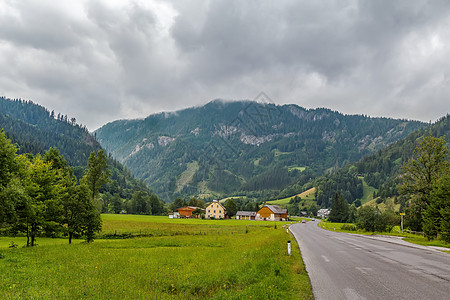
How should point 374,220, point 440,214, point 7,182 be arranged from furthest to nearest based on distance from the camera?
point 374,220, point 440,214, point 7,182

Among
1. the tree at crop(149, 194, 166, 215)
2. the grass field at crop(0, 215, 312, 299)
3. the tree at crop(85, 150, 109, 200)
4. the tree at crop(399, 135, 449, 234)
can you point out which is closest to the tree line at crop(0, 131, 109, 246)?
the grass field at crop(0, 215, 312, 299)

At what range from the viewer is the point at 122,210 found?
157875mm

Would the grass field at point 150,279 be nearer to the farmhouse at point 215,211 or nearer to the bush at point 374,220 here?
the bush at point 374,220

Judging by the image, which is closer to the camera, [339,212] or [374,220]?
[374,220]

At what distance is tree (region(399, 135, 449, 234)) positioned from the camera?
44.8 metres

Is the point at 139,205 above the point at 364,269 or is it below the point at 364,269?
below

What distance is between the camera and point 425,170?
4612 cm

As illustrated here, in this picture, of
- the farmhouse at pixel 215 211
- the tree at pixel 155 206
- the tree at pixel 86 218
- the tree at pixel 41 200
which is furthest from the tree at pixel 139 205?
the tree at pixel 41 200

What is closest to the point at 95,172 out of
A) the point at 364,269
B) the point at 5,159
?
the point at 5,159

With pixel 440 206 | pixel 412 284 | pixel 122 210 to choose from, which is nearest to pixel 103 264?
pixel 412 284

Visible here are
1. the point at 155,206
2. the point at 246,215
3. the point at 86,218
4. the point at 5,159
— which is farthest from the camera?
the point at 246,215

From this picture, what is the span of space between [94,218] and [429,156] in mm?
50893

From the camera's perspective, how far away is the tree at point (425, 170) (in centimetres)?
4475

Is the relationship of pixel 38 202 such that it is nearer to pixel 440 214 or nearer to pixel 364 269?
pixel 364 269
